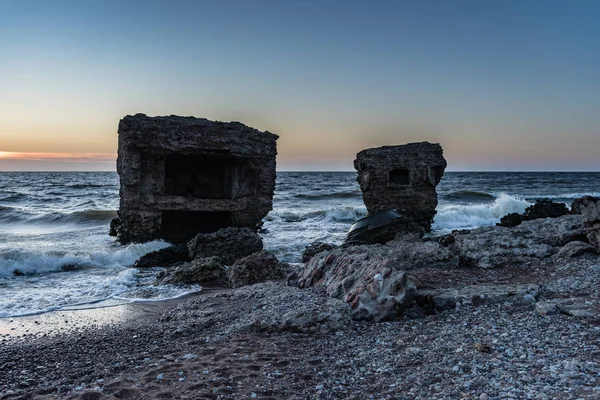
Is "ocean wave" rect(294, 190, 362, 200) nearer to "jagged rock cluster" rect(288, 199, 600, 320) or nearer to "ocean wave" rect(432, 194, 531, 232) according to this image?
"ocean wave" rect(432, 194, 531, 232)

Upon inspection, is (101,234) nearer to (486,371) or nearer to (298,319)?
(298,319)

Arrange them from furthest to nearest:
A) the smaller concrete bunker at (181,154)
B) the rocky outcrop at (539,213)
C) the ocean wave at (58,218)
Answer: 1. the ocean wave at (58,218)
2. the rocky outcrop at (539,213)
3. the smaller concrete bunker at (181,154)

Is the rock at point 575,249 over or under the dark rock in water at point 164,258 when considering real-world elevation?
over

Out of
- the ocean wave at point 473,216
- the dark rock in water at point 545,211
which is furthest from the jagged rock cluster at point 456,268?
the ocean wave at point 473,216

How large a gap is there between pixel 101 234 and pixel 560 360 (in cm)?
1680

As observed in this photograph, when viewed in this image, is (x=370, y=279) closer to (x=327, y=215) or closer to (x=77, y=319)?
(x=77, y=319)

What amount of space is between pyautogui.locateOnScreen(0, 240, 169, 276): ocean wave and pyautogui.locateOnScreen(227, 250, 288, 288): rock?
4.32 m

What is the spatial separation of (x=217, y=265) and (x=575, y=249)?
648cm

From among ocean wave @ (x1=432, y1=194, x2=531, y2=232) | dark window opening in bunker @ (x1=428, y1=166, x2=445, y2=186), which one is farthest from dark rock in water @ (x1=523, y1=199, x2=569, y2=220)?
ocean wave @ (x1=432, y1=194, x2=531, y2=232)

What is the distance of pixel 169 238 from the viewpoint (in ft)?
49.3

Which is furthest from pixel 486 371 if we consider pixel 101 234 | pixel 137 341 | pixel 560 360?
pixel 101 234

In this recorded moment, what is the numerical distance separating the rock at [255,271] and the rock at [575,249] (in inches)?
195

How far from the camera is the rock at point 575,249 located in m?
6.69

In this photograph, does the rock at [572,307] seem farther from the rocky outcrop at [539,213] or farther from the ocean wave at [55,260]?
the rocky outcrop at [539,213]
